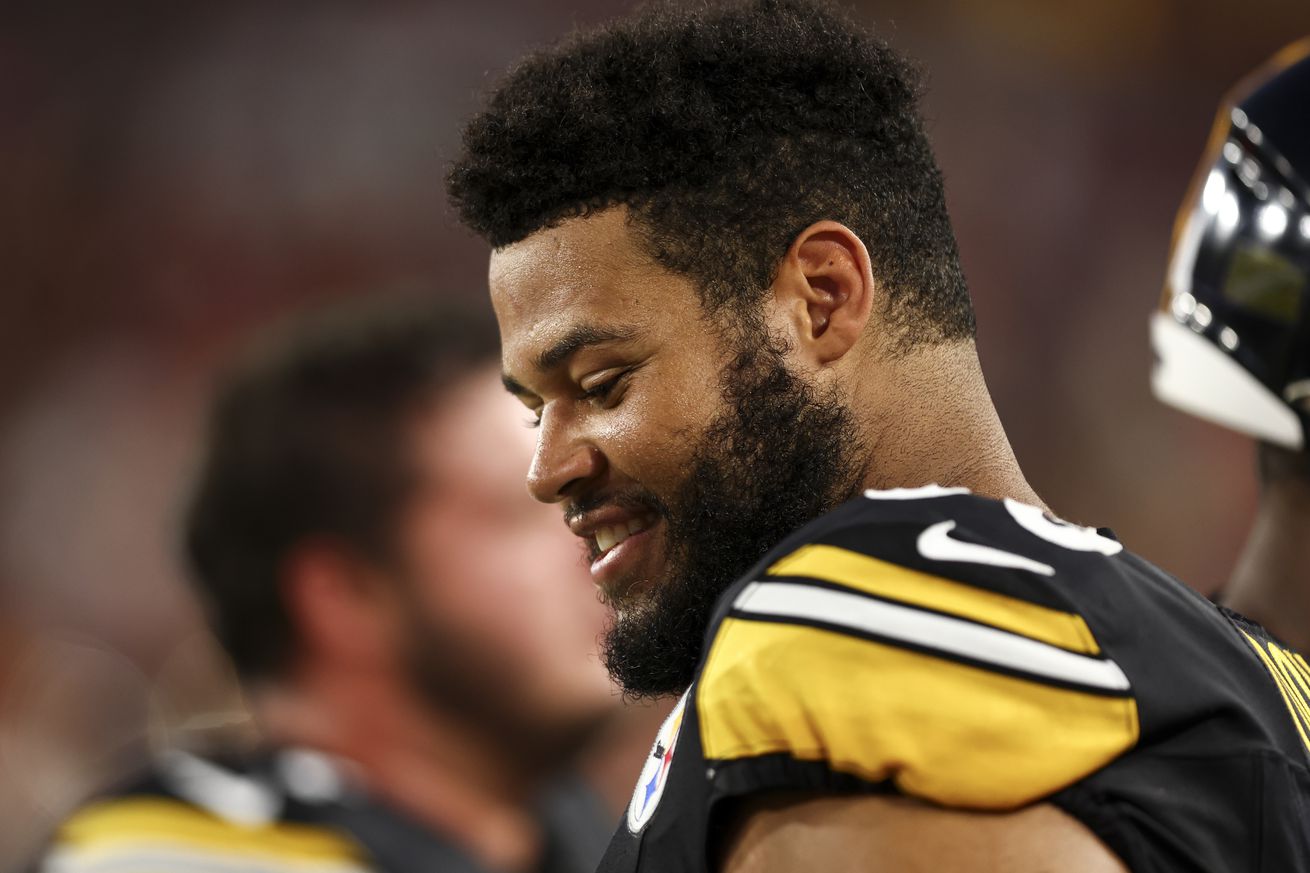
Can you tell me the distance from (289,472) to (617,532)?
3.02 ft

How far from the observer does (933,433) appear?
1.26 m

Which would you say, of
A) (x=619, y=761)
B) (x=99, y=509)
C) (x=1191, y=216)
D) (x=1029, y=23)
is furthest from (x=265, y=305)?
(x=1191, y=216)

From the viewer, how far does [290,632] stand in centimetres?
213

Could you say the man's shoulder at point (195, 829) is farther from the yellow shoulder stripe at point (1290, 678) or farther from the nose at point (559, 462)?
the yellow shoulder stripe at point (1290, 678)

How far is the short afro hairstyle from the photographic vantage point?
2.13 metres

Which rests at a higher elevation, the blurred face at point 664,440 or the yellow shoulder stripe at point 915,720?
the blurred face at point 664,440

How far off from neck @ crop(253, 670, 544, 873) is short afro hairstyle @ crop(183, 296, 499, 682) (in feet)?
0.24

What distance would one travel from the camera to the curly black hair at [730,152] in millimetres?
1331

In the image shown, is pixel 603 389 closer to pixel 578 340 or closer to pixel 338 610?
pixel 578 340

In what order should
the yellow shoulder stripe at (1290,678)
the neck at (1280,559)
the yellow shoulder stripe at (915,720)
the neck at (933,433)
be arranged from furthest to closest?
1. the neck at (1280,559)
2. the neck at (933,433)
3. the yellow shoulder stripe at (1290,678)
4. the yellow shoulder stripe at (915,720)

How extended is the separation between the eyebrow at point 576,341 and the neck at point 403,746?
0.94 meters

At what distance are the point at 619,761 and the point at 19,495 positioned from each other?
2.62m

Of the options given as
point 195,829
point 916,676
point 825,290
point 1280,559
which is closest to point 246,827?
point 195,829

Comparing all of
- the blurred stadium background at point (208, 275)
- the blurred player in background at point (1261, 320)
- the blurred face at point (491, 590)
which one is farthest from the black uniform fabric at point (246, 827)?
the blurred stadium background at point (208, 275)
